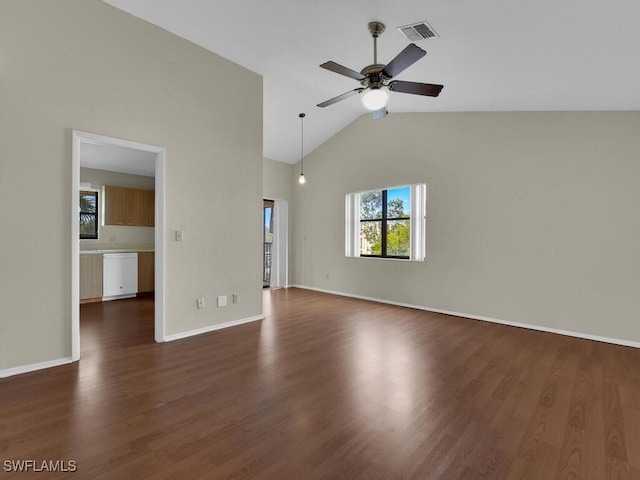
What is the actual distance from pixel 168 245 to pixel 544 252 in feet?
15.7

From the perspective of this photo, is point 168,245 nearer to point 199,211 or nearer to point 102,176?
point 199,211

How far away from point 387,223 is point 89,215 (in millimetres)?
5799

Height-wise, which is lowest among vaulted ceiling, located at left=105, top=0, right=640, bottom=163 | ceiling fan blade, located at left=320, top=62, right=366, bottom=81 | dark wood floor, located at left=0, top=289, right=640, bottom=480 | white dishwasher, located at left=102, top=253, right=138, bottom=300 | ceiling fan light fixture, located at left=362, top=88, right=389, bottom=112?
dark wood floor, located at left=0, top=289, right=640, bottom=480

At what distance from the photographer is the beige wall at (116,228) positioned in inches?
242

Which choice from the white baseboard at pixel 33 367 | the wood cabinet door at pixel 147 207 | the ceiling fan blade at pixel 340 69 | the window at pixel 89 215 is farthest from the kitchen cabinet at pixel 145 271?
the ceiling fan blade at pixel 340 69

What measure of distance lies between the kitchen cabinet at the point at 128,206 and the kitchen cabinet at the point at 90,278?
862 mm

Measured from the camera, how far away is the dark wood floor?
1.75 metres

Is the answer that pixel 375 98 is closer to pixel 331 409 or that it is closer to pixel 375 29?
pixel 375 29

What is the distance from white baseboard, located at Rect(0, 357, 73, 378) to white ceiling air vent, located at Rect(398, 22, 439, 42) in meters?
4.46

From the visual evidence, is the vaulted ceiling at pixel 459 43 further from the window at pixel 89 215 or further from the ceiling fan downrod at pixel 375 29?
the window at pixel 89 215

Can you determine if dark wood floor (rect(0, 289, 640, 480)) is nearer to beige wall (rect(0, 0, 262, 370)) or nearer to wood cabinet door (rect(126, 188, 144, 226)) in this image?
beige wall (rect(0, 0, 262, 370))

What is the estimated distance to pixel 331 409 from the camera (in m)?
2.28

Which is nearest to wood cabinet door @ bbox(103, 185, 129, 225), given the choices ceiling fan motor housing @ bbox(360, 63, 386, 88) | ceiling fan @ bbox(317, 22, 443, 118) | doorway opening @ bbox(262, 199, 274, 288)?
doorway opening @ bbox(262, 199, 274, 288)

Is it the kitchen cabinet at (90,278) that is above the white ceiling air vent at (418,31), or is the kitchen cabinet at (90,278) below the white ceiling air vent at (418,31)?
below
